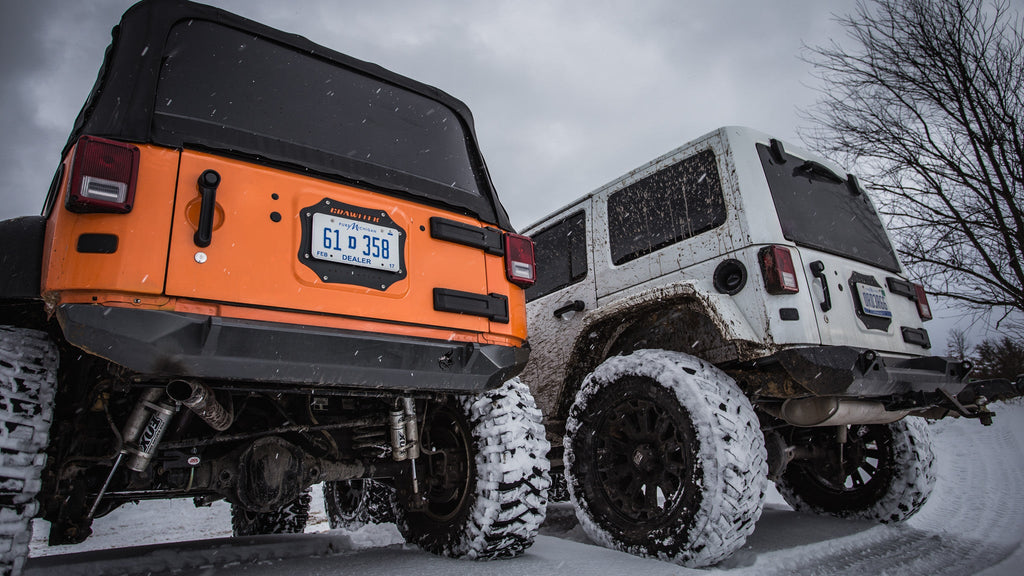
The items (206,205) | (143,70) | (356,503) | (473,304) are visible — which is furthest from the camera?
(356,503)

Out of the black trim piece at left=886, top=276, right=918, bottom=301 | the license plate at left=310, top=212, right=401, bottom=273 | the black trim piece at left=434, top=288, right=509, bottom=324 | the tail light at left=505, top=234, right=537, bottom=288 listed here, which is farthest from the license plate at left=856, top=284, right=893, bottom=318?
the license plate at left=310, top=212, right=401, bottom=273

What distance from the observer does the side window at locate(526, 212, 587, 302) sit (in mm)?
4164

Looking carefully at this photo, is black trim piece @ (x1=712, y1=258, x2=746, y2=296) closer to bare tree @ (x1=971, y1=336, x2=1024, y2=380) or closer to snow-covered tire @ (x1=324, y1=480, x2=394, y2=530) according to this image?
snow-covered tire @ (x1=324, y1=480, x2=394, y2=530)

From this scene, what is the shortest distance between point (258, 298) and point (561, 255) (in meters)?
2.91

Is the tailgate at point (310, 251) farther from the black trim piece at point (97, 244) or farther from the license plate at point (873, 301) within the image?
the license plate at point (873, 301)

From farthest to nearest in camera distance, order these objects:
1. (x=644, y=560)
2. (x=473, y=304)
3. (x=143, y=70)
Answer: (x=644, y=560), (x=473, y=304), (x=143, y=70)

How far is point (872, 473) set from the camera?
368cm

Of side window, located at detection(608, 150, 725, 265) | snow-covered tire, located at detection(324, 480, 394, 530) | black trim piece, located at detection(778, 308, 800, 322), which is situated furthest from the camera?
snow-covered tire, located at detection(324, 480, 394, 530)

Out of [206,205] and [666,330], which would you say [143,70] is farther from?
[666,330]

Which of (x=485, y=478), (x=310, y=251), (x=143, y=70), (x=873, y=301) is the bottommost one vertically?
(x=485, y=478)

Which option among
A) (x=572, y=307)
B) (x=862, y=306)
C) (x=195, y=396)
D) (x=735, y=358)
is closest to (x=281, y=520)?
(x=572, y=307)

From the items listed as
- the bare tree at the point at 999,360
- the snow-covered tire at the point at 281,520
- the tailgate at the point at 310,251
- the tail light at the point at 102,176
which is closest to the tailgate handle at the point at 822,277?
the tailgate at the point at 310,251

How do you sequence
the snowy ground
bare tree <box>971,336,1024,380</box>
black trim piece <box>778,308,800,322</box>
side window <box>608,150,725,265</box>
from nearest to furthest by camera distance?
1. the snowy ground
2. black trim piece <box>778,308,800,322</box>
3. side window <box>608,150,725,265</box>
4. bare tree <box>971,336,1024,380</box>

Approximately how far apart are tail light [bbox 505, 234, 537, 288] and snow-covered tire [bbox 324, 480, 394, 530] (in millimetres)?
2153
